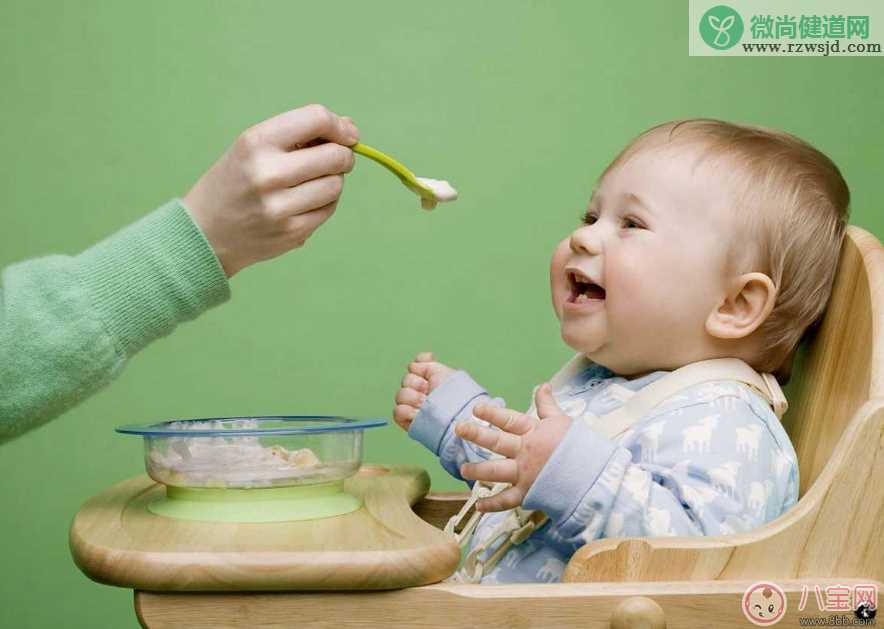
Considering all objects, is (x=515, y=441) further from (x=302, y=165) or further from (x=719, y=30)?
(x=719, y=30)

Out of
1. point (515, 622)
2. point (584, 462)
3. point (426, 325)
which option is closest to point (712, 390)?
point (584, 462)

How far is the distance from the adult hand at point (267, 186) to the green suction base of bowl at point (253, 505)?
0.56 feet

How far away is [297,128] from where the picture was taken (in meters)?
0.77

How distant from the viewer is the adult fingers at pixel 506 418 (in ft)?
2.37

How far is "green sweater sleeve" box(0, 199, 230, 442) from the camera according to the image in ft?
2.40

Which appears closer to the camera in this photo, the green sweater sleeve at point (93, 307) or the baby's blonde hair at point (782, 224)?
the green sweater sleeve at point (93, 307)

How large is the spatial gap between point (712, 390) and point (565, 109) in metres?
0.82

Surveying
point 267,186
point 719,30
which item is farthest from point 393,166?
point 719,30

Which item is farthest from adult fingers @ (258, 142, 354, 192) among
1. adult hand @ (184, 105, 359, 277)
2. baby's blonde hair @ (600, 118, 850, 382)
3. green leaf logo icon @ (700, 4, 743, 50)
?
green leaf logo icon @ (700, 4, 743, 50)

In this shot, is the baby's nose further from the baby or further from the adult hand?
the adult hand

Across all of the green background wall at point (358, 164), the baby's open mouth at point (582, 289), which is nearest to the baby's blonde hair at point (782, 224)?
the baby's open mouth at point (582, 289)

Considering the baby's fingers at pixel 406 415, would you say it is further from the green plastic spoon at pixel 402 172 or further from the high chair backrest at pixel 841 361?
the high chair backrest at pixel 841 361

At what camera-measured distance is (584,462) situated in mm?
701

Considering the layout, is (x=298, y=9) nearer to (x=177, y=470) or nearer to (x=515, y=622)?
(x=177, y=470)
